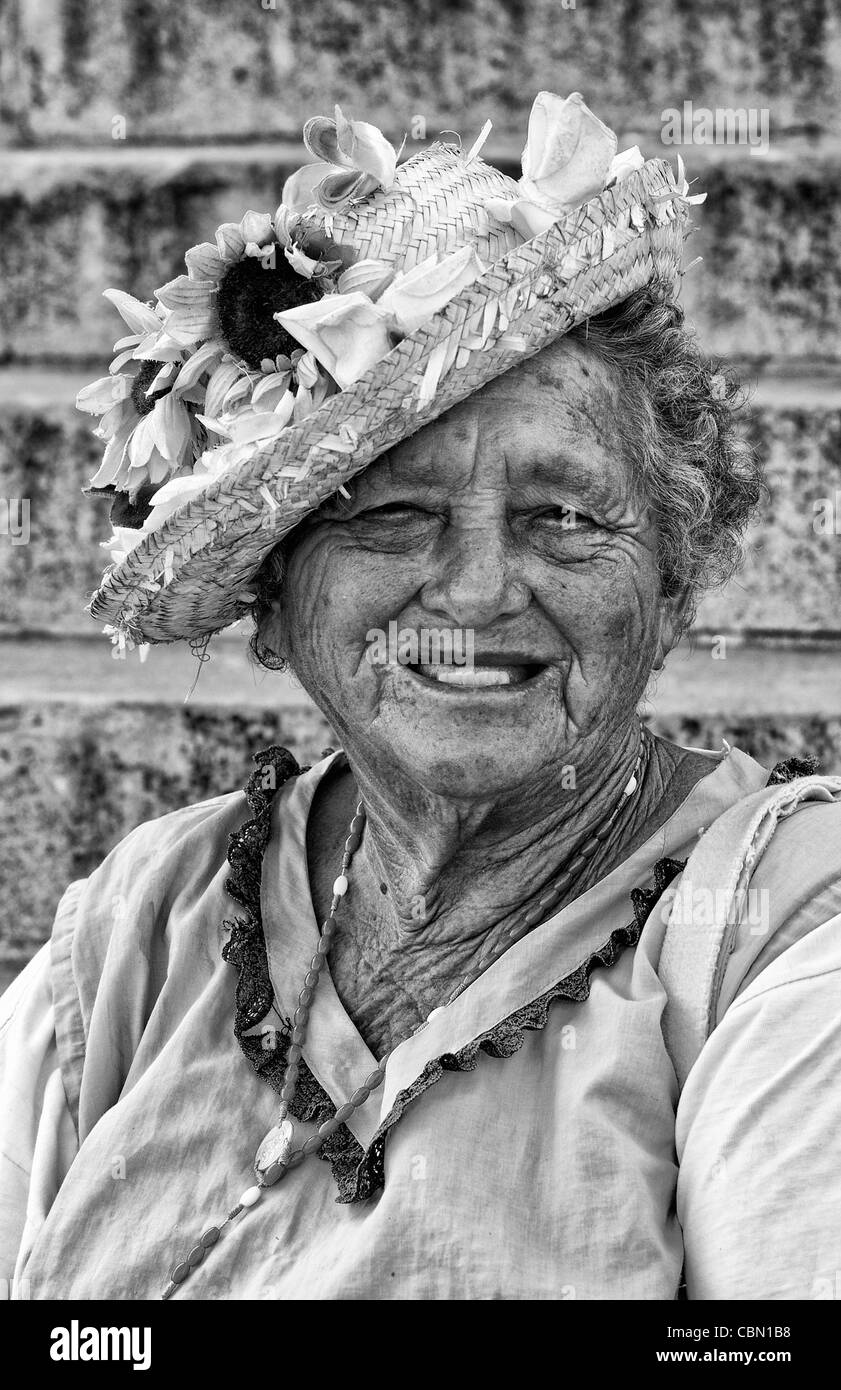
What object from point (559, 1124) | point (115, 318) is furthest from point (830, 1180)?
point (115, 318)

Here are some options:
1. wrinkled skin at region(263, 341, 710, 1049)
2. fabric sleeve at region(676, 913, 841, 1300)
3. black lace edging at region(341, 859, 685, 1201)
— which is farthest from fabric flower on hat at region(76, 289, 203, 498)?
fabric sleeve at region(676, 913, 841, 1300)

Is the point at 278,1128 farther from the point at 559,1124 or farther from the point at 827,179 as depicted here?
the point at 827,179

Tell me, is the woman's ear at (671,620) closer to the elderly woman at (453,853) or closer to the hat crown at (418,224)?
the elderly woman at (453,853)

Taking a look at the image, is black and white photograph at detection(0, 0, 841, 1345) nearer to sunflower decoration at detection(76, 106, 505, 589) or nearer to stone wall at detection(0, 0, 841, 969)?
sunflower decoration at detection(76, 106, 505, 589)

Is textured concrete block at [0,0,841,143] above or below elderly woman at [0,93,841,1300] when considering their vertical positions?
above

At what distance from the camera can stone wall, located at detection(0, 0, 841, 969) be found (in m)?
3.17

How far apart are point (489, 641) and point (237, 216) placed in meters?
1.59

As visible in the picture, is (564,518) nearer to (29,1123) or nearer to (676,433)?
(676,433)

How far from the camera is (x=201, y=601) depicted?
2.27 m

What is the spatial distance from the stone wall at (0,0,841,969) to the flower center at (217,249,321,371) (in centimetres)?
127

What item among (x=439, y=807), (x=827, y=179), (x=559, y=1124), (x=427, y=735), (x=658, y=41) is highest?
(x=658, y=41)

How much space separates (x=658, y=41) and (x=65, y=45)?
121 cm

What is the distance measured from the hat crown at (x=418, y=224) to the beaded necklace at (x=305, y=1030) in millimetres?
735

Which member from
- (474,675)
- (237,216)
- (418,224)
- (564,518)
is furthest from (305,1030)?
(237,216)
